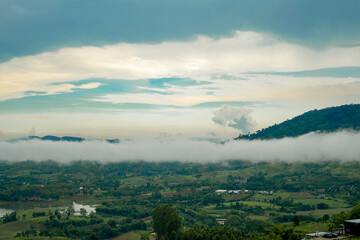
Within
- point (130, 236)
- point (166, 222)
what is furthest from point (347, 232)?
point (130, 236)

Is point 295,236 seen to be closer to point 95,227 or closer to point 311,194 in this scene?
point 95,227

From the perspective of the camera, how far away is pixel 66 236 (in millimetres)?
125750

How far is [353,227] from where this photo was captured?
57.3 metres

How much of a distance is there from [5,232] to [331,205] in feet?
471

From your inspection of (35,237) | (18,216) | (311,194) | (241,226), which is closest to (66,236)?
(35,237)

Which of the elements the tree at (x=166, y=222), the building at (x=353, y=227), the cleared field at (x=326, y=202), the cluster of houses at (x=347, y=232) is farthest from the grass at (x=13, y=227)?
the cleared field at (x=326, y=202)

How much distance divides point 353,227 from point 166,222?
2145 inches

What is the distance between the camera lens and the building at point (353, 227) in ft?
185

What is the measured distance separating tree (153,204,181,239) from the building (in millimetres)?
50036

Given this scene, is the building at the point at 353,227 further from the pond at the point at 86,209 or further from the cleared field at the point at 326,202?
the pond at the point at 86,209

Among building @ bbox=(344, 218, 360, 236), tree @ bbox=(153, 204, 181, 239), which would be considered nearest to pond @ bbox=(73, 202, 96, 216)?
tree @ bbox=(153, 204, 181, 239)

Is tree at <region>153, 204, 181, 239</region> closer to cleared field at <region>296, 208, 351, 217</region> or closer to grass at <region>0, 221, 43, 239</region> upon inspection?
grass at <region>0, 221, 43, 239</region>

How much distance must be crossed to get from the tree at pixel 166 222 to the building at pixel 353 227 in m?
50.0

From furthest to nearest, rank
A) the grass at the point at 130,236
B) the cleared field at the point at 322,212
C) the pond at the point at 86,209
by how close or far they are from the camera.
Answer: the pond at the point at 86,209
the cleared field at the point at 322,212
the grass at the point at 130,236
